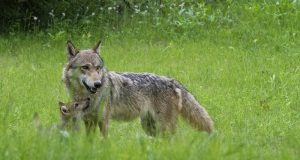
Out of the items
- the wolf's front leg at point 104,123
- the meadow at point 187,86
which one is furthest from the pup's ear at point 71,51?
the meadow at point 187,86

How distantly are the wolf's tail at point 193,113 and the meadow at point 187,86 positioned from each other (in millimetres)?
150

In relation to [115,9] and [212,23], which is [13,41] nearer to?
[115,9]

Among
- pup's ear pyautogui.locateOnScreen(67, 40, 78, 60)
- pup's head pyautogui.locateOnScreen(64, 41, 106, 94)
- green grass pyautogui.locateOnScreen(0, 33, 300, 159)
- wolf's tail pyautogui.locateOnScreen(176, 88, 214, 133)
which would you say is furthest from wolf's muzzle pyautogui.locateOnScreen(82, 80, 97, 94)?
wolf's tail pyautogui.locateOnScreen(176, 88, 214, 133)

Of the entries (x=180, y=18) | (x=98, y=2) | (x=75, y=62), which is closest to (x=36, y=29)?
(x=98, y=2)

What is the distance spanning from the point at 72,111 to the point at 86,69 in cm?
71

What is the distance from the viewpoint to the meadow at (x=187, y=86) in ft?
19.5

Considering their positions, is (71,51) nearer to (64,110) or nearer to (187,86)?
(64,110)

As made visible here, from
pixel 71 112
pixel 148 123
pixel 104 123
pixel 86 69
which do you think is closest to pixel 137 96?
pixel 148 123

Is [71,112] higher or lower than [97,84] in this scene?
lower

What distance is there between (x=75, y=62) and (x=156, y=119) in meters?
1.35

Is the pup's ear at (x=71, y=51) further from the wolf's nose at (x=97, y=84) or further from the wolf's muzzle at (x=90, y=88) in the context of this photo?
the wolf's nose at (x=97, y=84)

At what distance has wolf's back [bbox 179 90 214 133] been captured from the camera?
934cm

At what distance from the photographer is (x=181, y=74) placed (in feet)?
44.8

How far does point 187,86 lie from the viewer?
12703 mm
